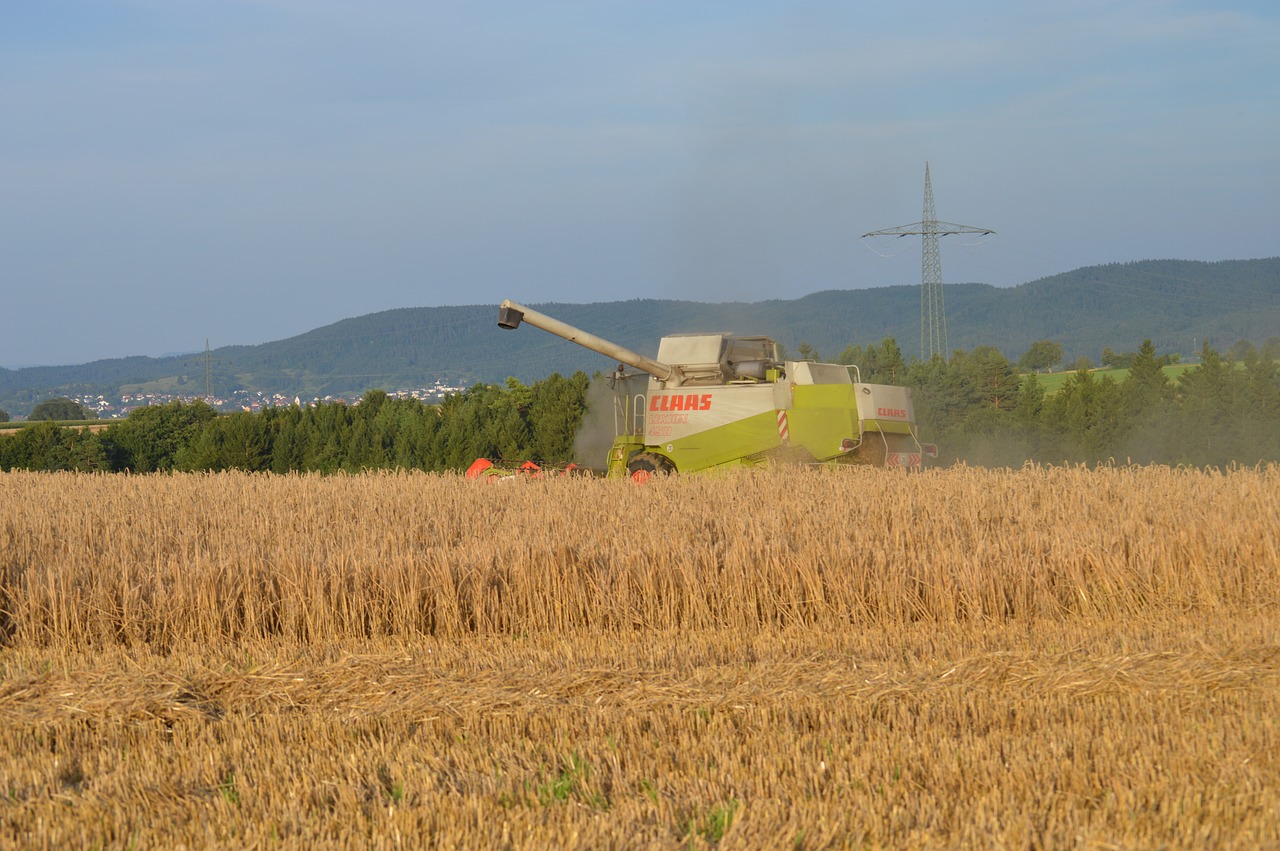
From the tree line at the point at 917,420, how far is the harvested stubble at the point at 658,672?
15270 mm

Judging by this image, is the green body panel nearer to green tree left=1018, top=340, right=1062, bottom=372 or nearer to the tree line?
the tree line

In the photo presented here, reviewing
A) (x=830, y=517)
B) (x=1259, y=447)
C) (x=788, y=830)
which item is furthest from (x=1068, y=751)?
(x=1259, y=447)

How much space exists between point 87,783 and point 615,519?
17.2 ft

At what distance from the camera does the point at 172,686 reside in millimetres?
5422

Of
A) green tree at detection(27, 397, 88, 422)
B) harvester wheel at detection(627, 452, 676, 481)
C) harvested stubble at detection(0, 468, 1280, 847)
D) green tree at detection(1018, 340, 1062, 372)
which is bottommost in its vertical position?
harvested stubble at detection(0, 468, 1280, 847)

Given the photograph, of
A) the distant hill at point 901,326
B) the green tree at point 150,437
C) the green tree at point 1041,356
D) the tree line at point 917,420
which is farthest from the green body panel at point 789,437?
the distant hill at point 901,326

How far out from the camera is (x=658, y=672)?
5609 mm

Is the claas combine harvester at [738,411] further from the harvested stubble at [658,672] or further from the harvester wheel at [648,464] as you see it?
the harvested stubble at [658,672]

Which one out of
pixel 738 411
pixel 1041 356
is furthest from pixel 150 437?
pixel 1041 356

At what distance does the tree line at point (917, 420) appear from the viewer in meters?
31.7

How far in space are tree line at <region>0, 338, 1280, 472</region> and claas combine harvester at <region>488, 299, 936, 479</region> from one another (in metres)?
9.49

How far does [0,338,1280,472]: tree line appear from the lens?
31688 mm

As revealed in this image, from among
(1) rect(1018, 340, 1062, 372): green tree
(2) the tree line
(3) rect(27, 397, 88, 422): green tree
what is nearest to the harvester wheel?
(2) the tree line

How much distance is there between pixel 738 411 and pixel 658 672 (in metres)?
8.68
